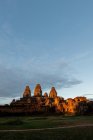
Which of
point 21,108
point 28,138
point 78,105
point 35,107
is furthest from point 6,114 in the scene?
point 28,138

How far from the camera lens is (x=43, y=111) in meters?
122

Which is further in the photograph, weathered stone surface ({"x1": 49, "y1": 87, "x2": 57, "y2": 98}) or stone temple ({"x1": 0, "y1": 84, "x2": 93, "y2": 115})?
weathered stone surface ({"x1": 49, "y1": 87, "x2": 57, "y2": 98})

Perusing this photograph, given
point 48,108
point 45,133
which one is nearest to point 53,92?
point 48,108

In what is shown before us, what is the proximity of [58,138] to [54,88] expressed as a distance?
166m

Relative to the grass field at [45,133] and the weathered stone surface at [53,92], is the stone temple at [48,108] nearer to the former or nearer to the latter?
the weathered stone surface at [53,92]

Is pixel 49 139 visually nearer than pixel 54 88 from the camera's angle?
Yes

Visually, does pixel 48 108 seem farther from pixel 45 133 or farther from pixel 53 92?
pixel 45 133

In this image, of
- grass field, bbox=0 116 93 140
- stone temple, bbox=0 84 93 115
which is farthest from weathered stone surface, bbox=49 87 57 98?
grass field, bbox=0 116 93 140

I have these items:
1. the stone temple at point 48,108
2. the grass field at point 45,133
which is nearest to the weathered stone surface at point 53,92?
the stone temple at point 48,108

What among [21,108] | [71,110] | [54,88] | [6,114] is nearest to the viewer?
[6,114]

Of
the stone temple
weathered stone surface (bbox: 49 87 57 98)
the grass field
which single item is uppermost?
weathered stone surface (bbox: 49 87 57 98)

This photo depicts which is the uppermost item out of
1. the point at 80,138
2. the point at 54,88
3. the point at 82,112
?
the point at 54,88

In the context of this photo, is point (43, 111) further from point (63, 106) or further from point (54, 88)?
point (54, 88)

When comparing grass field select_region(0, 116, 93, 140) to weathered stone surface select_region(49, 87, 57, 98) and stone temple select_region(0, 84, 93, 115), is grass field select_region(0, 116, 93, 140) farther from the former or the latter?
weathered stone surface select_region(49, 87, 57, 98)
